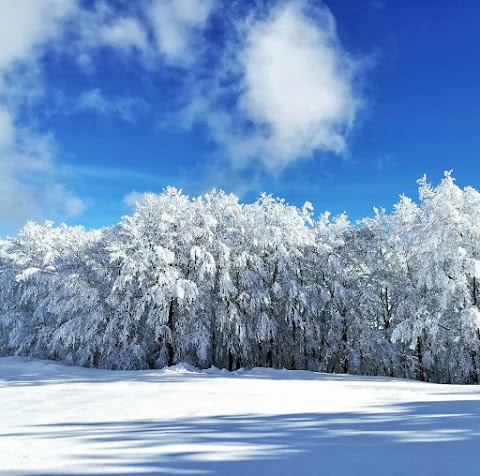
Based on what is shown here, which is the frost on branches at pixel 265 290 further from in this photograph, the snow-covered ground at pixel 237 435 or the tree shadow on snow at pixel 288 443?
the tree shadow on snow at pixel 288 443

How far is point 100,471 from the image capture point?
13.2 ft

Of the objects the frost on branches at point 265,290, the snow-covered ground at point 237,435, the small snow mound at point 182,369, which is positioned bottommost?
the snow-covered ground at point 237,435

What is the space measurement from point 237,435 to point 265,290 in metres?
18.7

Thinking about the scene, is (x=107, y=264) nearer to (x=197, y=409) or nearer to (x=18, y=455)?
(x=197, y=409)

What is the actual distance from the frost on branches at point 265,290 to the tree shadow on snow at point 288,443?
1409cm

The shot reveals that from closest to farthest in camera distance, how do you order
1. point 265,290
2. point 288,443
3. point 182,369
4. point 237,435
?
1. point 288,443
2. point 237,435
3. point 182,369
4. point 265,290

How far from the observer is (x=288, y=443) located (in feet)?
16.4

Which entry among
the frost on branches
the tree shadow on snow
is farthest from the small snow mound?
the tree shadow on snow

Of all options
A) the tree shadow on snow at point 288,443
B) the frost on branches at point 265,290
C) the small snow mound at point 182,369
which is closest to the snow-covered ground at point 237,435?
the tree shadow on snow at point 288,443

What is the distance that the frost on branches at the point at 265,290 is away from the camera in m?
20.3

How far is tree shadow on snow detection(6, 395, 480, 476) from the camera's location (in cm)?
405

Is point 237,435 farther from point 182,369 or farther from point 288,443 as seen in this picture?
point 182,369

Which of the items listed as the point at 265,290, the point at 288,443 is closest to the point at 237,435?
the point at 288,443

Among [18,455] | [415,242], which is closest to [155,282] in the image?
[415,242]
